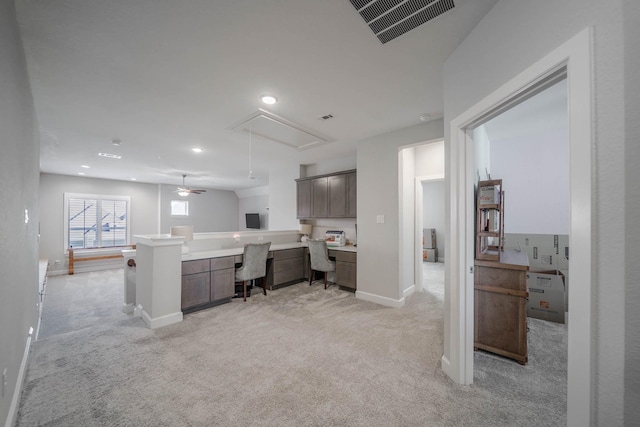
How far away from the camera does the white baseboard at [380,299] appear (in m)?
3.68

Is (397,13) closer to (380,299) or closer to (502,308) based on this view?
(502,308)

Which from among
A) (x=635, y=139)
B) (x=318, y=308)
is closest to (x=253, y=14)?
(x=635, y=139)

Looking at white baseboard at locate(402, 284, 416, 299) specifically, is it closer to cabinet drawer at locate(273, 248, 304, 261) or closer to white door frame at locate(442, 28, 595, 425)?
cabinet drawer at locate(273, 248, 304, 261)

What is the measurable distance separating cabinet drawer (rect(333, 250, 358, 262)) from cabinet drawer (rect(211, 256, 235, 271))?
1847 millimetres

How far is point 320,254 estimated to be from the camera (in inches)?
176

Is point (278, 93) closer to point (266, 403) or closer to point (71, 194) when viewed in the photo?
point (266, 403)

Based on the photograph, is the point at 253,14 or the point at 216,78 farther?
the point at 216,78

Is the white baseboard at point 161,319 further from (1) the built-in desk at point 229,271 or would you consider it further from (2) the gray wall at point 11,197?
(2) the gray wall at point 11,197

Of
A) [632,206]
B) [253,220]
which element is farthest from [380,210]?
[253,220]

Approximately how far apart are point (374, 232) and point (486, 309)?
191 centimetres

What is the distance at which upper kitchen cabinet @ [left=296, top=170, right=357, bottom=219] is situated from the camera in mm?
4699

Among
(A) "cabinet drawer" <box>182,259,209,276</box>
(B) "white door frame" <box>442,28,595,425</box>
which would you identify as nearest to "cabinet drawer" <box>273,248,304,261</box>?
(A) "cabinet drawer" <box>182,259,209,276</box>

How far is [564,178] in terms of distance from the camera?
12.2 ft

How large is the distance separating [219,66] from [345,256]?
3.41 metres
